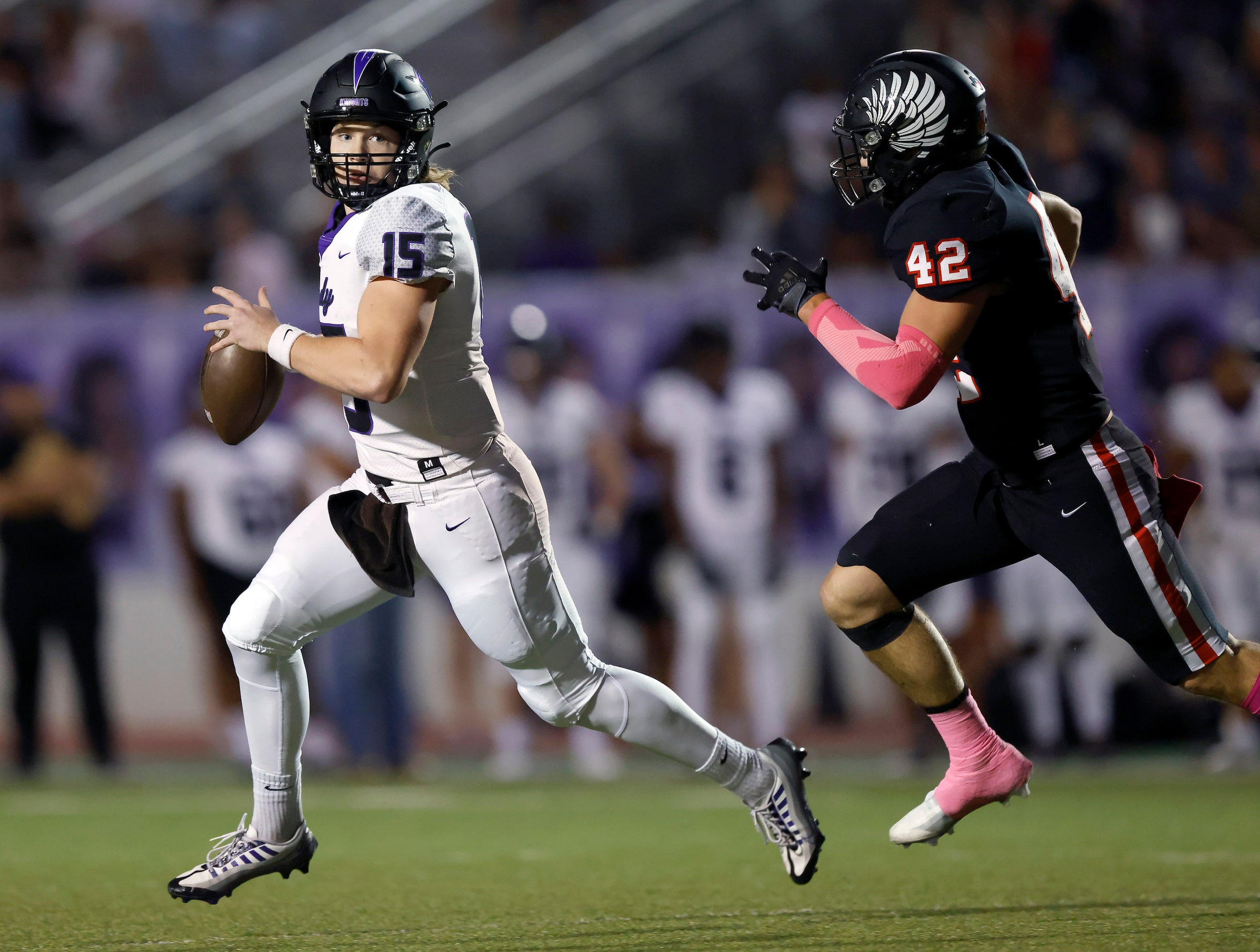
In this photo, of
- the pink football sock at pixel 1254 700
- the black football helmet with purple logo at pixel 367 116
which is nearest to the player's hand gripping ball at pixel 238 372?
the black football helmet with purple logo at pixel 367 116

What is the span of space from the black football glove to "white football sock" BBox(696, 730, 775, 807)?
1.03 m

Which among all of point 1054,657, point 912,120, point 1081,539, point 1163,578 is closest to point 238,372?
point 912,120

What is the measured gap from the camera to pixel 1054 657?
25.6 feet

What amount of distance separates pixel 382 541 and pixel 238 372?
20.2 inches

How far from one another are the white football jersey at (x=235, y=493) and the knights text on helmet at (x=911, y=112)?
468cm

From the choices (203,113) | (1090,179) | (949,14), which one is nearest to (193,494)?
(203,113)

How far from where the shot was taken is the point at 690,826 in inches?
231

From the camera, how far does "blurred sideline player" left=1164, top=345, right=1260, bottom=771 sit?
7730mm

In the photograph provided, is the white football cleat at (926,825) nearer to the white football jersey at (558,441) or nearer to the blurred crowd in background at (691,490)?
the blurred crowd in background at (691,490)

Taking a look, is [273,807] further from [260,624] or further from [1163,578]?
[1163,578]

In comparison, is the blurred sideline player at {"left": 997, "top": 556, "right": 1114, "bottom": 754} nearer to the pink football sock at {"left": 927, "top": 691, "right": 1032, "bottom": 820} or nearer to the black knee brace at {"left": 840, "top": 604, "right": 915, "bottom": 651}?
the pink football sock at {"left": 927, "top": 691, "right": 1032, "bottom": 820}

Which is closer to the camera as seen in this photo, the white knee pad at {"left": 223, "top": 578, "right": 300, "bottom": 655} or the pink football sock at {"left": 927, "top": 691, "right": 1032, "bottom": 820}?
the white knee pad at {"left": 223, "top": 578, "right": 300, "bottom": 655}

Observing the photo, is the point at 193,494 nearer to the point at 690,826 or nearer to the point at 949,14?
the point at 690,826

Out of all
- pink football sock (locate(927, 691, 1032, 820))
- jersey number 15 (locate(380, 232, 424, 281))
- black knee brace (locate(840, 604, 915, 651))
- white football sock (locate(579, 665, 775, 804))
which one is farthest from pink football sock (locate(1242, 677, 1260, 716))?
jersey number 15 (locate(380, 232, 424, 281))
